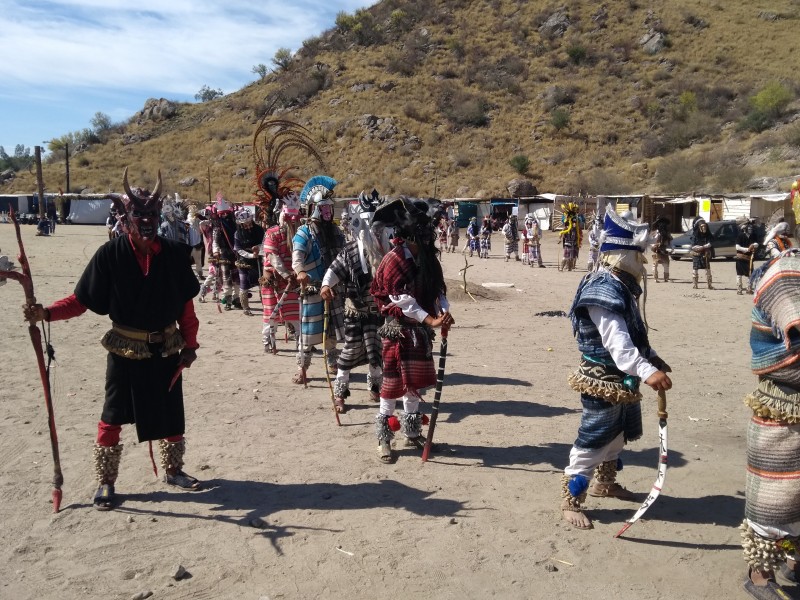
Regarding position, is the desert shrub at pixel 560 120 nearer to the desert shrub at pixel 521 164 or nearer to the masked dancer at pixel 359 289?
the desert shrub at pixel 521 164

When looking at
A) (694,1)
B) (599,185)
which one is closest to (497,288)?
(599,185)

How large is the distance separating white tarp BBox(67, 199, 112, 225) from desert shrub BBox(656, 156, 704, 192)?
4020 centimetres

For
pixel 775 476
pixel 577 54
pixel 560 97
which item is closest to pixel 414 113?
pixel 560 97

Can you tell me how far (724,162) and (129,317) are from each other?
1738 inches

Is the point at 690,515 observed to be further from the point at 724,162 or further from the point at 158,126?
the point at 158,126

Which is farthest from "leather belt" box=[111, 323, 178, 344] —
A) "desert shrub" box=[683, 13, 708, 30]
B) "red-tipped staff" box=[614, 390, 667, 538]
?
"desert shrub" box=[683, 13, 708, 30]

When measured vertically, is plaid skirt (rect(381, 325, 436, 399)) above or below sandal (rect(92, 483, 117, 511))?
above

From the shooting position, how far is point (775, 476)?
11.0 feet

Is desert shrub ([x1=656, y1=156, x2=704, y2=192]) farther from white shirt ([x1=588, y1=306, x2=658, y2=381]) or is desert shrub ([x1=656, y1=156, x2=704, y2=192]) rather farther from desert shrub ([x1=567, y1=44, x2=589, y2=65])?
white shirt ([x1=588, y1=306, x2=658, y2=381])

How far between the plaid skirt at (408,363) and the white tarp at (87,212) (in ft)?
170

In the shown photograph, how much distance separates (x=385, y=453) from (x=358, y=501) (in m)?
0.76

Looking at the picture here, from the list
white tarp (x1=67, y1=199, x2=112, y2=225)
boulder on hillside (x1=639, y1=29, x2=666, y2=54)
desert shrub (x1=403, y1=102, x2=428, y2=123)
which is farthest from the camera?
boulder on hillside (x1=639, y1=29, x2=666, y2=54)

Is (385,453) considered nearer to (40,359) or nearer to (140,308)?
(140,308)

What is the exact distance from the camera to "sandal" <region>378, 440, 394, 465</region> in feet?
18.0
